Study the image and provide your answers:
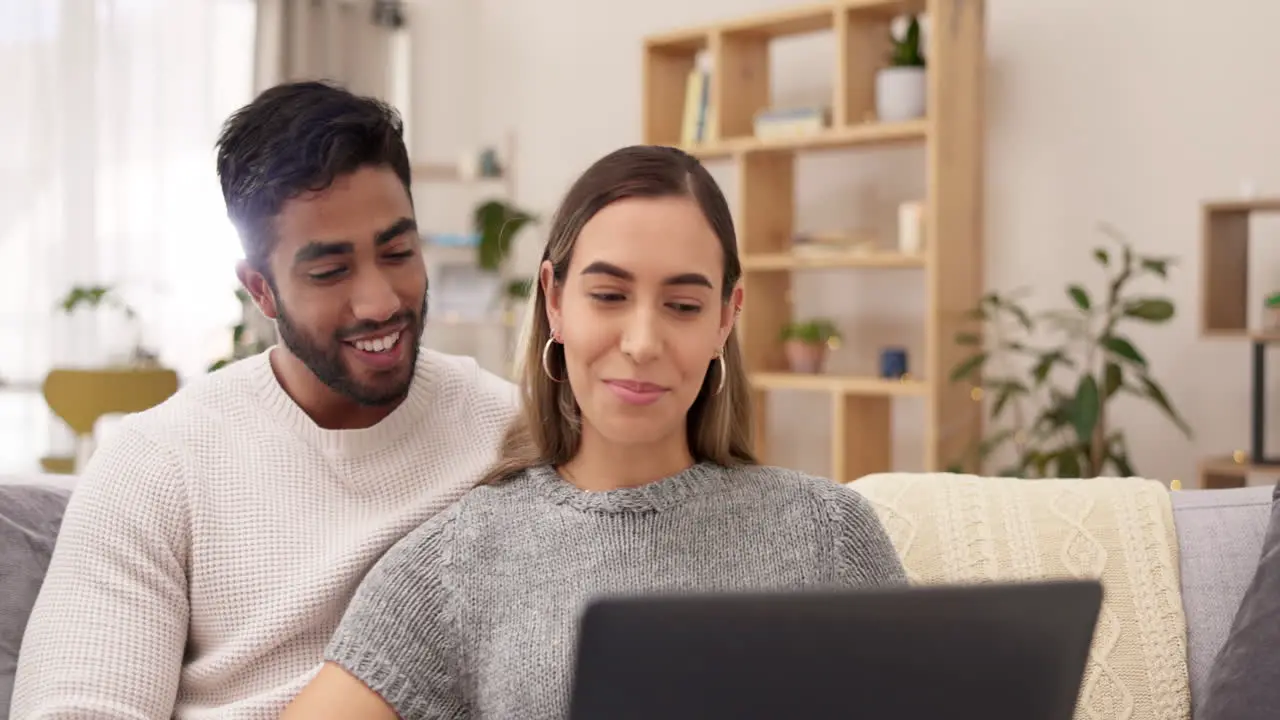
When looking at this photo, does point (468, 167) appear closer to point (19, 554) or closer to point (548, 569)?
point (19, 554)

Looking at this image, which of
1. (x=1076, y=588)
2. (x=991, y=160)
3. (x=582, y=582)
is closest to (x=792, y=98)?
(x=991, y=160)

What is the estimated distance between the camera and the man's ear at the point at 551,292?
1.28m

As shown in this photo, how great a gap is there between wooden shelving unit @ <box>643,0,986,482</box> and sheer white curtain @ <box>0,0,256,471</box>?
1984mm

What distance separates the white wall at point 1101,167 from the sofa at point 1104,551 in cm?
230

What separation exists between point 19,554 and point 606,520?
0.77 meters

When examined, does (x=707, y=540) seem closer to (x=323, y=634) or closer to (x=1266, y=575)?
(x=323, y=634)

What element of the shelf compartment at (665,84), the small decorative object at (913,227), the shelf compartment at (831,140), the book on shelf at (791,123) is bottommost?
the small decorative object at (913,227)

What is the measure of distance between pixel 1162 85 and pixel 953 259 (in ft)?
2.76

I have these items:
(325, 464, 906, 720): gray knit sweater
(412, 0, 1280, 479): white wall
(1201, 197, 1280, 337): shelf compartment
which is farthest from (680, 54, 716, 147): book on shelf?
(325, 464, 906, 720): gray knit sweater

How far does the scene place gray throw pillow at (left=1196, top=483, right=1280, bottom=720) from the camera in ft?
4.54

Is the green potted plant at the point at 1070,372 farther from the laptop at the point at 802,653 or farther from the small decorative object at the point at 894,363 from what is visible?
the laptop at the point at 802,653

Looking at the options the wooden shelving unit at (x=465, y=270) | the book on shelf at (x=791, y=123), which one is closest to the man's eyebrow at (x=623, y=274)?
the book on shelf at (x=791, y=123)

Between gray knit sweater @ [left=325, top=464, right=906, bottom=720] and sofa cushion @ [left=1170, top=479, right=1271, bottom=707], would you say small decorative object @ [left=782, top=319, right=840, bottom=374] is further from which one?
gray knit sweater @ [left=325, top=464, right=906, bottom=720]

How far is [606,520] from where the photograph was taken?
125cm
